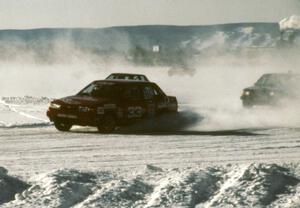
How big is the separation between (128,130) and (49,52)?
131305 millimetres

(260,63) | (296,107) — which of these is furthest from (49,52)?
(296,107)

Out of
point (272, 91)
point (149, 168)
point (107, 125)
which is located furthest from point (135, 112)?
point (272, 91)

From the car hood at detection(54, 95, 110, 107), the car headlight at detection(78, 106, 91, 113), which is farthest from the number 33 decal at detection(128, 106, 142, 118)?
the car headlight at detection(78, 106, 91, 113)

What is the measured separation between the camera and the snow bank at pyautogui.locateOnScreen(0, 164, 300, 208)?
838 cm

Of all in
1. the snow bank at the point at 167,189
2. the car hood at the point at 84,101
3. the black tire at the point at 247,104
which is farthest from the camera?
the black tire at the point at 247,104

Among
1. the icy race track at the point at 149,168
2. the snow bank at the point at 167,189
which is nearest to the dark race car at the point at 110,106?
the icy race track at the point at 149,168

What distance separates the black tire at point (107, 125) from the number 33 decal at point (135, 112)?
0.50 m

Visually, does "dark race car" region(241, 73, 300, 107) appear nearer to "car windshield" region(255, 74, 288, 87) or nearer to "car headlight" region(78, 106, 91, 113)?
"car windshield" region(255, 74, 288, 87)

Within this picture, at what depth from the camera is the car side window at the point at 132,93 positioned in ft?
59.9

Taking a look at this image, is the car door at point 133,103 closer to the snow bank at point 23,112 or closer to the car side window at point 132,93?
the car side window at point 132,93

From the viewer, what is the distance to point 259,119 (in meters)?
22.0

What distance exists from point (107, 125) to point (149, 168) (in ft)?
22.6

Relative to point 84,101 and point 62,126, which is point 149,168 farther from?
point 62,126

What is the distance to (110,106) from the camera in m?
17.5
